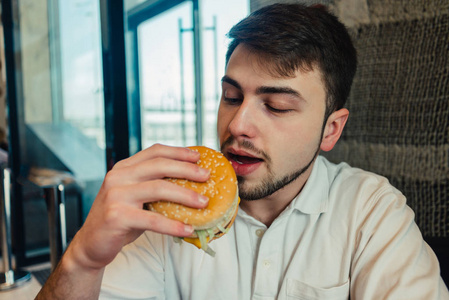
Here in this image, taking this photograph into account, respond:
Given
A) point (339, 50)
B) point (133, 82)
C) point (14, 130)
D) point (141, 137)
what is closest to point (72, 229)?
point (14, 130)

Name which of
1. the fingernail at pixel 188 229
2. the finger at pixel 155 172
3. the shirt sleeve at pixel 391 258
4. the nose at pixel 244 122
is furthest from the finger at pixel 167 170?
the shirt sleeve at pixel 391 258

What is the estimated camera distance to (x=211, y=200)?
2.91 feet

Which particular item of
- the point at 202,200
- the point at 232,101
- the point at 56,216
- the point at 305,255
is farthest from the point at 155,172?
the point at 56,216

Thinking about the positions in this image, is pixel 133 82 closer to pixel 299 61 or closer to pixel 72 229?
pixel 299 61

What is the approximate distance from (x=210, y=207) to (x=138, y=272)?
1.57 ft

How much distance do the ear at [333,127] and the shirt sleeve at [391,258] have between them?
0.28 meters

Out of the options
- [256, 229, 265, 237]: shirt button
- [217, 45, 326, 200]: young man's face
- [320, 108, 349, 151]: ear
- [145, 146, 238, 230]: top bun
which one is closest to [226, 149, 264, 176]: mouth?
[217, 45, 326, 200]: young man's face

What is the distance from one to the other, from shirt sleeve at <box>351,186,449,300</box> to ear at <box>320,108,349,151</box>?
10.9 inches

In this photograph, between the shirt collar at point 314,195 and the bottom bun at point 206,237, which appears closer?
the bottom bun at point 206,237

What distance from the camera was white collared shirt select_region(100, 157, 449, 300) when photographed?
102 cm

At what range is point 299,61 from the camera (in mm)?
1122

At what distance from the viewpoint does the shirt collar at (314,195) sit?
1.19 meters

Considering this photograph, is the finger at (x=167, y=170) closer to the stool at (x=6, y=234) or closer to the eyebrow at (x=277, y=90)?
the eyebrow at (x=277, y=90)

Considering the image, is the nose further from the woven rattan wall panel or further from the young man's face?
the woven rattan wall panel
